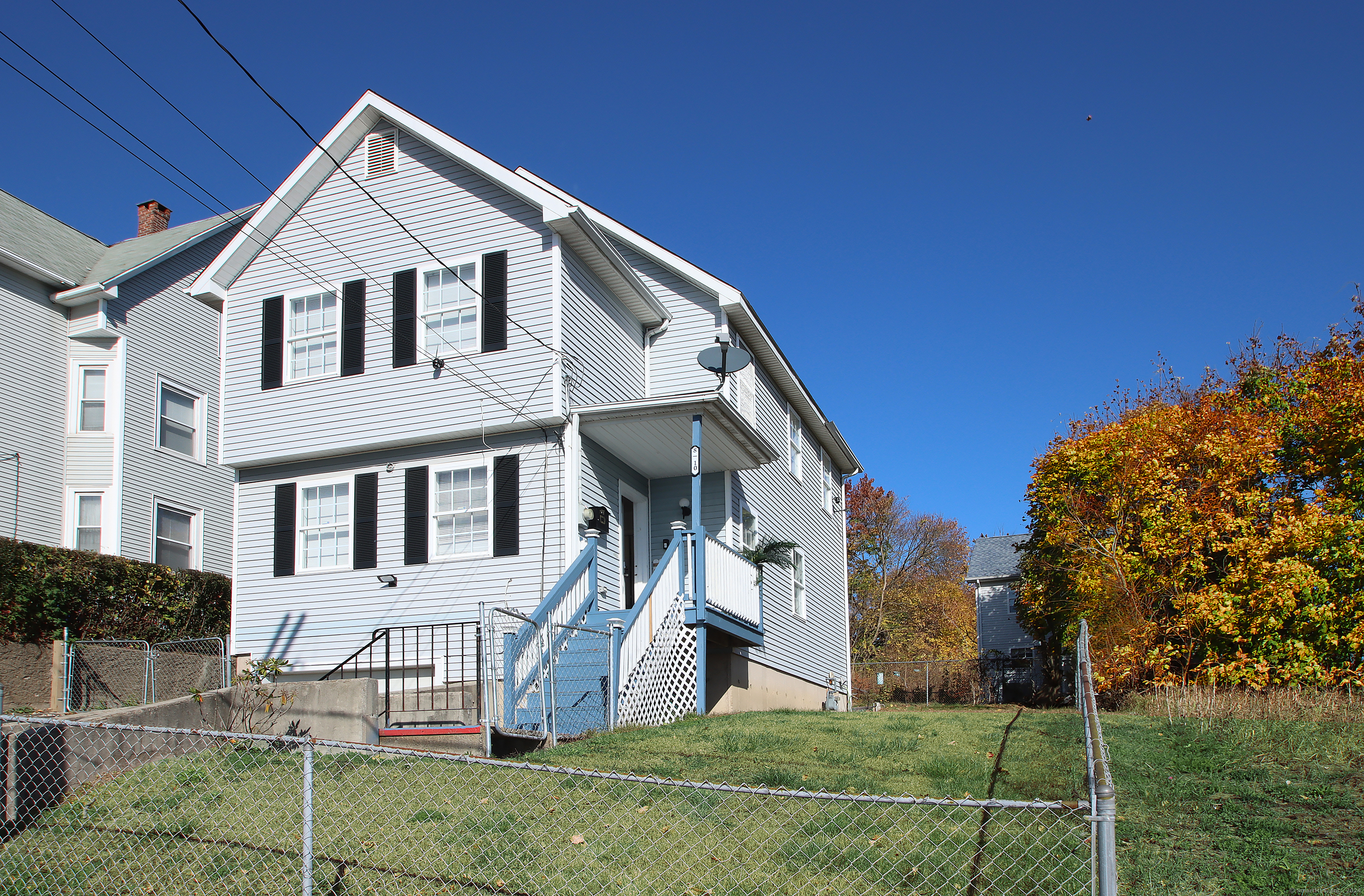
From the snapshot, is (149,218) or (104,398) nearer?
(104,398)

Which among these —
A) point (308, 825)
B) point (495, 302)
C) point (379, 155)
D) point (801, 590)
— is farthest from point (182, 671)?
point (308, 825)

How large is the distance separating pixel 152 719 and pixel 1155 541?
1408cm

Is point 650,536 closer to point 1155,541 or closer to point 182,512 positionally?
point 1155,541

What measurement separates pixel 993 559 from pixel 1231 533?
30.8 m

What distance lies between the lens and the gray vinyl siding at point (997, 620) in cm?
4447

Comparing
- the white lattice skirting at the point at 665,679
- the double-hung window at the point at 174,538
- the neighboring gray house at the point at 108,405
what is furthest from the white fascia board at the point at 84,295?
the white lattice skirting at the point at 665,679

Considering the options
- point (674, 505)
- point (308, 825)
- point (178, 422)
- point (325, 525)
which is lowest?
point (308, 825)

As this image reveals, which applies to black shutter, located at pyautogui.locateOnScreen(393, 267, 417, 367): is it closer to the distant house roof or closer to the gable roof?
the gable roof

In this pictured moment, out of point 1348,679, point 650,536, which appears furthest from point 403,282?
point 1348,679

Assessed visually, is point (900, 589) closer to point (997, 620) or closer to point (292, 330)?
point (997, 620)

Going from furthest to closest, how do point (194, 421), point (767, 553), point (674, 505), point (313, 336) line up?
point (194, 421)
point (767, 553)
point (674, 505)
point (313, 336)

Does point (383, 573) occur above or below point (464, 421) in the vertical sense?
below

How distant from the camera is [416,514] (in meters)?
15.1

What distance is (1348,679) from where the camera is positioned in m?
14.6
